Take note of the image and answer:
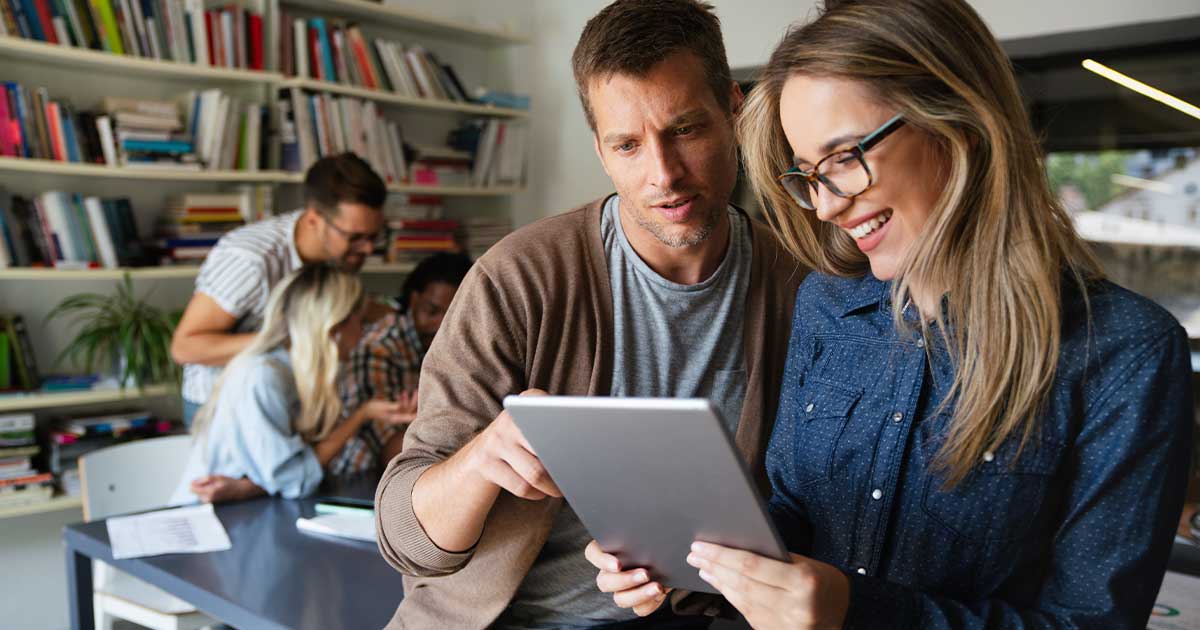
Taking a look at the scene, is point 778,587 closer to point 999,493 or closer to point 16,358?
point 999,493

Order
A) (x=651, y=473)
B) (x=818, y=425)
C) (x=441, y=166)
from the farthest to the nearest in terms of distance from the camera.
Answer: (x=441, y=166)
(x=818, y=425)
(x=651, y=473)

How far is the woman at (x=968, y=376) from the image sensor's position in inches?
38.7

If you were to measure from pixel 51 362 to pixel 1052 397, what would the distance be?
3717mm

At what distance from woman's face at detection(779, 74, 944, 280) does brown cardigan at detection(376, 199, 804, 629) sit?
16.6 inches

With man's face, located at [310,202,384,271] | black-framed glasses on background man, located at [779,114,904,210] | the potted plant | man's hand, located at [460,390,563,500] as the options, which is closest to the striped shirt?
man's face, located at [310,202,384,271]

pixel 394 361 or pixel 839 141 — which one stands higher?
pixel 839 141

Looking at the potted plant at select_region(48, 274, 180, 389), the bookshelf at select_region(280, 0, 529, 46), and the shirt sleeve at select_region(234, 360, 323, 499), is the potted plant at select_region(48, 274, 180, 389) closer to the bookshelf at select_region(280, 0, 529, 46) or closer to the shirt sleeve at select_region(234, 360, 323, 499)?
the shirt sleeve at select_region(234, 360, 323, 499)

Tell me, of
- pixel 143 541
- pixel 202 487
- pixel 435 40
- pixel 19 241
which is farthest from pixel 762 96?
pixel 435 40

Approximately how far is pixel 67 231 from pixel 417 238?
58.0 inches

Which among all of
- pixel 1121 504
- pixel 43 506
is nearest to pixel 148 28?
pixel 43 506

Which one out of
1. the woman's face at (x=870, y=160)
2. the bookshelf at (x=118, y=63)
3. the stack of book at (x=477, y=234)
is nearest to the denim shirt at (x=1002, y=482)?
the woman's face at (x=870, y=160)

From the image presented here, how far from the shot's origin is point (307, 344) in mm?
2799

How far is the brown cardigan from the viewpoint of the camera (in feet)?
4.30

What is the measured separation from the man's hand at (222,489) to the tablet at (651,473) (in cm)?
167
